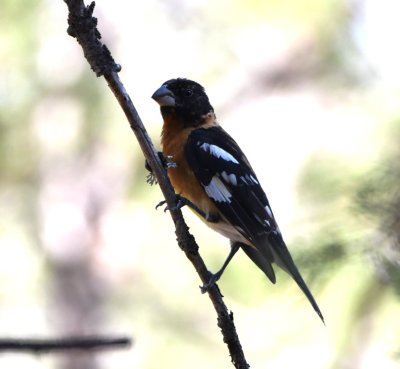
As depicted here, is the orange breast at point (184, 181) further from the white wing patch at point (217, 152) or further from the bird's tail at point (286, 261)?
the bird's tail at point (286, 261)

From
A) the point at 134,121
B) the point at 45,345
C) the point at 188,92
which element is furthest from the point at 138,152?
the point at 45,345

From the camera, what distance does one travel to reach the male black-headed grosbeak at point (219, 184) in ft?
9.21

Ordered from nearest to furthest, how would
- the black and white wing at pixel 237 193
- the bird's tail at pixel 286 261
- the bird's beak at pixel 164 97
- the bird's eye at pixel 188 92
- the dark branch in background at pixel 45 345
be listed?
the dark branch in background at pixel 45 345 → the bird's tail at pixel 286 261 → the black and white wing at pixel 237 193 → the bird's beak at pixel 164 97 → the bird's eye at pixel 188 92

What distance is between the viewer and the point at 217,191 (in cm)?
295

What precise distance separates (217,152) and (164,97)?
14.5 inches

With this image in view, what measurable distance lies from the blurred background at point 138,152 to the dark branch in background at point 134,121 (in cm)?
342

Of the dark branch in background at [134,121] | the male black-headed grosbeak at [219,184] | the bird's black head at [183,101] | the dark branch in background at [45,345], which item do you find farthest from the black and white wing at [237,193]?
the dark branch in background at [45,345]

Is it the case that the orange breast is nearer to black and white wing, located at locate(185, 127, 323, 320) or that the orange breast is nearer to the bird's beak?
black and white wing, located at locate(185, 127, 323, 320)

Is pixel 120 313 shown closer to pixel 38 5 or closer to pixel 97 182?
pixel 97 182

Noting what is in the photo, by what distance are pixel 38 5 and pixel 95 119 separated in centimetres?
105

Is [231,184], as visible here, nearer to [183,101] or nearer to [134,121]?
[183,101]

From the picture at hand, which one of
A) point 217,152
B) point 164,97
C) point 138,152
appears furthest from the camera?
point 138,152

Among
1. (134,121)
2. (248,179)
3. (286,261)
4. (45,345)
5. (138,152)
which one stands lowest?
(45,345)

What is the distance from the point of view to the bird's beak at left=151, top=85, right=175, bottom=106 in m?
3.26
